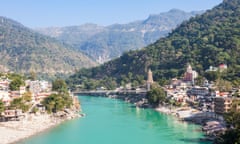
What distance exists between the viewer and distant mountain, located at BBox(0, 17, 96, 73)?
4510 inches

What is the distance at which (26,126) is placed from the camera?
31719mm

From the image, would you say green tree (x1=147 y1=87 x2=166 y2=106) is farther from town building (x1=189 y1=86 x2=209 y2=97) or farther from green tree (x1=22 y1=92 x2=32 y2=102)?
green tree (x1=22 y1=92 x2=32 y2=102)

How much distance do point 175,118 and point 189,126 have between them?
5.63 m

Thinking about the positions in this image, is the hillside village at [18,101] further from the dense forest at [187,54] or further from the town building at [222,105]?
the dense forest at [187,54]

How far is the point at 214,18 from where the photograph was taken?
288 ft

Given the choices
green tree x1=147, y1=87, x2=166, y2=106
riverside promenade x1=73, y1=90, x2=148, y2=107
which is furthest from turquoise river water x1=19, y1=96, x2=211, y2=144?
riverside promenade x1=73, y1=90, x2=148, y2=107

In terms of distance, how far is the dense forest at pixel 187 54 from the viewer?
60.8m

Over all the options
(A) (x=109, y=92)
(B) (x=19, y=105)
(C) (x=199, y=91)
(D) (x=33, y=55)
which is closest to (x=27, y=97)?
(B) (x=19, y=105)

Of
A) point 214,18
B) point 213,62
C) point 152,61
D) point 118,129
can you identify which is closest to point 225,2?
point 214,18

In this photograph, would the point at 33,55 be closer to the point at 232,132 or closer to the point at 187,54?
the point at 187,54

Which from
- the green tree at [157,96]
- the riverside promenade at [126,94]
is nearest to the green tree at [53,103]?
the green tree at [157,96]

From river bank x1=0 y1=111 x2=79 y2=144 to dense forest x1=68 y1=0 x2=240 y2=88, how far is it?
19.6m

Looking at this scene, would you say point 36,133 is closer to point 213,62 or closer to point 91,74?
point 213,62

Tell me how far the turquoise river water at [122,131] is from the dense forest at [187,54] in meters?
13.3
